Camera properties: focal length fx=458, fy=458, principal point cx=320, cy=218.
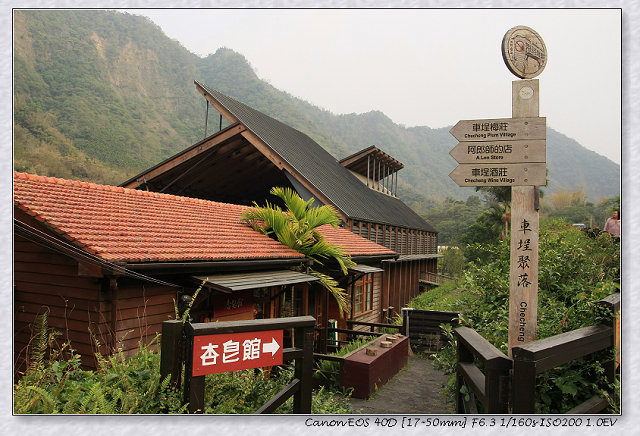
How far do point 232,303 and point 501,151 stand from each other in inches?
198

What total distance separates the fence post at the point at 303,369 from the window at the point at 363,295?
928 centimetres

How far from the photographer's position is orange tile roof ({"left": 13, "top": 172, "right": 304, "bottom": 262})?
227 inches

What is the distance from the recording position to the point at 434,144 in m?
60.3

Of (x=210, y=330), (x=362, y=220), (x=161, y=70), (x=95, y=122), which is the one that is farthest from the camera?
(x=161, y=70)

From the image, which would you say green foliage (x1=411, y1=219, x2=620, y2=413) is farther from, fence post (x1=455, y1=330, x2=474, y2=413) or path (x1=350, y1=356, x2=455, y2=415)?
path (x1=350, y1=356, x2=455, y2=415)

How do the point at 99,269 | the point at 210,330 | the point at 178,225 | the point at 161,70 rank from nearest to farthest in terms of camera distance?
the point at 210,330 < the point at 99,269 < the point at 178,225 < the point at 161,70

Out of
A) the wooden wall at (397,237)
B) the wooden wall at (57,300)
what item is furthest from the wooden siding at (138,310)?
the wooden wall at (397,237)

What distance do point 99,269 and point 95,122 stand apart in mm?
41319

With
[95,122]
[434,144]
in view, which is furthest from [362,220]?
[434,144]

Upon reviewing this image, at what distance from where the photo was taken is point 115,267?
520 centimetres

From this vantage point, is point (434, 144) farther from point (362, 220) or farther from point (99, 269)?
point (99, 269)

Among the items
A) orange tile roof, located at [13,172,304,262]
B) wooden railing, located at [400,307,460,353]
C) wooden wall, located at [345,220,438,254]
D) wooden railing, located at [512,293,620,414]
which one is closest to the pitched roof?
orange tile roof, located at [13,172,304,262]

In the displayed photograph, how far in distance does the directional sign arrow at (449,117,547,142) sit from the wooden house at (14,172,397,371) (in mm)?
3083

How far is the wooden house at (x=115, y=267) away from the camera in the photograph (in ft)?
18.3
